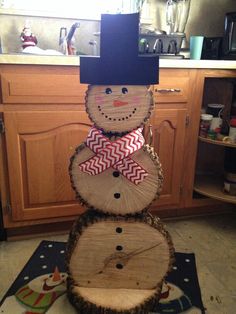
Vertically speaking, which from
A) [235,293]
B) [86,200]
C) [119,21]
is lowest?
[235,293]

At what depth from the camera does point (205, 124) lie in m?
1.62

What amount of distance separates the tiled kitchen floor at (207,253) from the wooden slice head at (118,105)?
756mm

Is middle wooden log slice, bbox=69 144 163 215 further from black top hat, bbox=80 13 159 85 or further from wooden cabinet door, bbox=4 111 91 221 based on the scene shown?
wooden cabinet door, bbox=4 111 91 221

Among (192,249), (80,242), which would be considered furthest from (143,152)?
(192,249)

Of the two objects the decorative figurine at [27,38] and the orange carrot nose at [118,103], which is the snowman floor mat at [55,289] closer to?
the orange carrot nose at [118,103]

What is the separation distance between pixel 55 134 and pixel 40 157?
0.13 m

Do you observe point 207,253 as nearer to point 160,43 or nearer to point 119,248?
point 119,248

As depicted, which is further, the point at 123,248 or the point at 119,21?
the point at 123,248

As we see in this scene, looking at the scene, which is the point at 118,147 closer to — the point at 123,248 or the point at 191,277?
the point at 123,248

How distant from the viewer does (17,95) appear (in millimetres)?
1275

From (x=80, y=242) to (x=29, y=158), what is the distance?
54 centimetres

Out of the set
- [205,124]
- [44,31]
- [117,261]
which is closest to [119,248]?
[117,261]

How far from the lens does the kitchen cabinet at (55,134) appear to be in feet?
4.24

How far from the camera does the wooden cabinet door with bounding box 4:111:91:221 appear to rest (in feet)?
4.35
